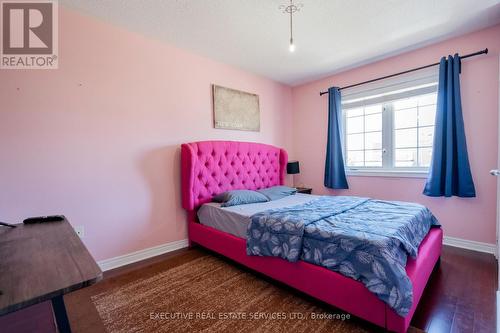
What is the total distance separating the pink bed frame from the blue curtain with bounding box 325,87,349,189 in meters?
0.78

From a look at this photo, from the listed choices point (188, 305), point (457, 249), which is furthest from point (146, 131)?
point (457, 249)

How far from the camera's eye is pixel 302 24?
95.6 inches

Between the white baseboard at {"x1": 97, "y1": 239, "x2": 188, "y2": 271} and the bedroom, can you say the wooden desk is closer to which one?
the bedroom

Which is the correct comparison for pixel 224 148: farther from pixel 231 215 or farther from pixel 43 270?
pixel 43 270

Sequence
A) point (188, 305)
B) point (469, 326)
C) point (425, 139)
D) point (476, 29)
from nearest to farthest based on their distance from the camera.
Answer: point (469, 326), point (188, 305), point (476, 29), point (425, 139)

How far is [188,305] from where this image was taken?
180 centimetres

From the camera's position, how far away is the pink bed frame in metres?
1.47

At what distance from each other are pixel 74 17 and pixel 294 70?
9.10ft

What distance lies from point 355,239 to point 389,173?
221cm

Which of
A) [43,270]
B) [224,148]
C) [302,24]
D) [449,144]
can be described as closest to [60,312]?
[43,270]

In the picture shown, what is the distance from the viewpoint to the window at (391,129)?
303 centimetres

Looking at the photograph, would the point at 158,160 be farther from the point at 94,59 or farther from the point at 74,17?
the point at 74,17

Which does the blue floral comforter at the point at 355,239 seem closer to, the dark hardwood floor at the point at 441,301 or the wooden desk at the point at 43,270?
the dark hardwood floor at the point at 441,301

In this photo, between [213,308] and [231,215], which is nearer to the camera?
A: [213,308]
